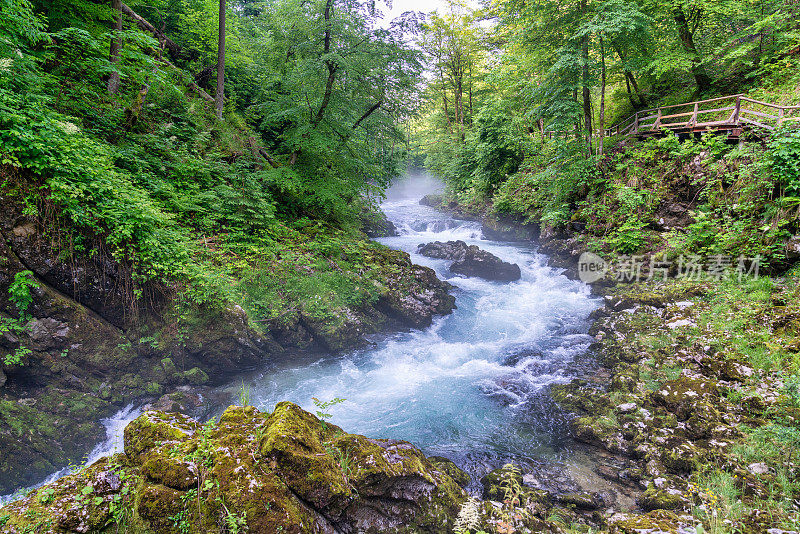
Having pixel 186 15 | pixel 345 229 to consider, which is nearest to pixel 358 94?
pixel 345 229

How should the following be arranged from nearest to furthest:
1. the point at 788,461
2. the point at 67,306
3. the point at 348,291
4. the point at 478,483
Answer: the point at 788,461, the point at 478,483, the point at 67,306, the point at 348,291

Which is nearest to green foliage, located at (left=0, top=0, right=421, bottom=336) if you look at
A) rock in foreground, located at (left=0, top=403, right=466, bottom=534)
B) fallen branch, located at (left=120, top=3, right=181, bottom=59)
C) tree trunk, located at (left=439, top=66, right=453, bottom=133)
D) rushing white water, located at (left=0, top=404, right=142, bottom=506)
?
fallen branch, located at (left=120, top=3, right=181, bottom=59)

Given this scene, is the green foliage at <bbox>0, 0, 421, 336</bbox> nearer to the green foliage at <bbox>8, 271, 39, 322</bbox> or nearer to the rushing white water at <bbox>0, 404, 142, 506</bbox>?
the green foliage at <bbox>8, 271, 39, 322</bbox>

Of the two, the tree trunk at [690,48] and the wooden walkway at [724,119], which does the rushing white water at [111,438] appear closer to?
the wooden walkway at [724,119]

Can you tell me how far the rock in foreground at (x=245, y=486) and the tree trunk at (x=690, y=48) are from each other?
18.3m

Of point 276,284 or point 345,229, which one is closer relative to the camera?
point 276,284

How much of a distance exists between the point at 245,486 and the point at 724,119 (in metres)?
17.3

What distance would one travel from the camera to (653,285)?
33.9 feet

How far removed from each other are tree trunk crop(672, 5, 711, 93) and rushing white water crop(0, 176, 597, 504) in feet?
35.1

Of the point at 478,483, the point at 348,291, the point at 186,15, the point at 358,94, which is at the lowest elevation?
the point at 478,483

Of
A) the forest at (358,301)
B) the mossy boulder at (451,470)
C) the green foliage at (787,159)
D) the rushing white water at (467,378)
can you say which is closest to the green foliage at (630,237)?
the forest at (358,301)

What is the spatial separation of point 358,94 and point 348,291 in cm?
660

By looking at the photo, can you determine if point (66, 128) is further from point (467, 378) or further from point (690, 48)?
point (690, 48)

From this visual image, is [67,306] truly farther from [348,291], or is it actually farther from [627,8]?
[627,8]
